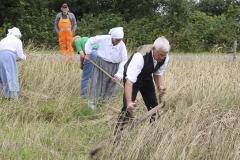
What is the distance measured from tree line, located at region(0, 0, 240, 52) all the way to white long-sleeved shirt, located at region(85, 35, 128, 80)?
25.4ft

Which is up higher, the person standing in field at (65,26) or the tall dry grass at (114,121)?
the person standing in field at (65,26)

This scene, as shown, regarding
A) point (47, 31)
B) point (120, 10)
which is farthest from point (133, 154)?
point (120, 10)

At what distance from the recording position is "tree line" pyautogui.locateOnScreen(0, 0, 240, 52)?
51.6 ft

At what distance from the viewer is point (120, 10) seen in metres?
20.7

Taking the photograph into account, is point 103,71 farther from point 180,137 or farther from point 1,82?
point 180,137

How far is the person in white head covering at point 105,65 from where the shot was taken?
654 cm

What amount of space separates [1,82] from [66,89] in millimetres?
1015

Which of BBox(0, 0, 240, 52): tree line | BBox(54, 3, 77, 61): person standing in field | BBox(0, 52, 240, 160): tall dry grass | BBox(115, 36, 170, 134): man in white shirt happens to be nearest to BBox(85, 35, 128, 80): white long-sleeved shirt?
BBox(0, 52, 240, 160): tall dry grass

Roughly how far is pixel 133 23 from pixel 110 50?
11.0 metres

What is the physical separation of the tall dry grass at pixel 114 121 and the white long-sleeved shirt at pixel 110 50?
57 cm

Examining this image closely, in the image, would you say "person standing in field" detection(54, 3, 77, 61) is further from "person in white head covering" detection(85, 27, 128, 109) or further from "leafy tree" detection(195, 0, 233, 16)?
"leafy tree" detection(195, 0, 233, 16)

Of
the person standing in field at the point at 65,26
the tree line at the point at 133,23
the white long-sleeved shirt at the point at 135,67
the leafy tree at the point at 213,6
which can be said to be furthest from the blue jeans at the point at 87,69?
the leafy tree at the point at 213,6

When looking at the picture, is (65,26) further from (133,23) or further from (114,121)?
(133,23)

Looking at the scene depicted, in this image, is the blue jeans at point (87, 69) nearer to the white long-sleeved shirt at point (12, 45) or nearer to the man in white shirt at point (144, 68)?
the white long-sleeved shirt at point (12, 45)
